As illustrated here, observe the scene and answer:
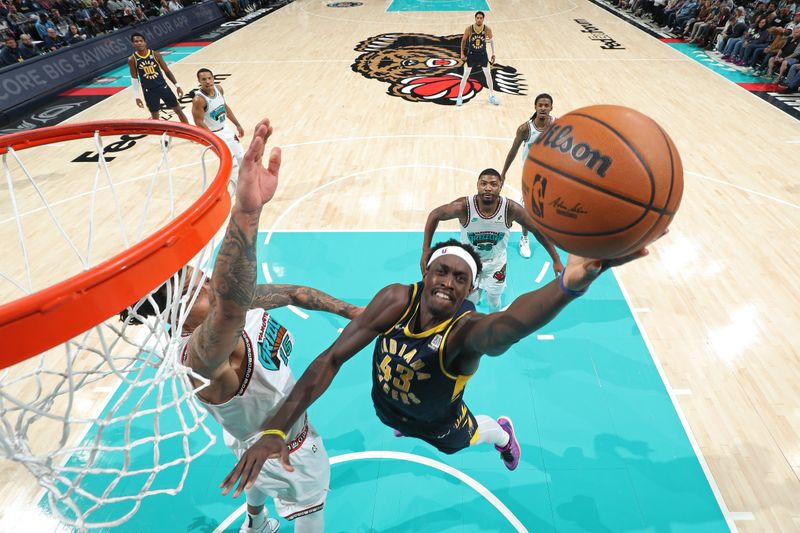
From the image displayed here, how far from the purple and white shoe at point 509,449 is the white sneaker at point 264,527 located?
1574 millimetres

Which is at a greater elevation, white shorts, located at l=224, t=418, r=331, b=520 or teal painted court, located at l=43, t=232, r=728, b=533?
white shorts, located at l=224, t=418, r=331, b=520

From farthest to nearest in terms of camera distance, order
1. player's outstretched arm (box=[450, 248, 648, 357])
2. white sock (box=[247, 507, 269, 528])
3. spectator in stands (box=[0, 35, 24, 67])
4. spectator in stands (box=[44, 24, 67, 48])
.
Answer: spectator in stands (box=[44, 24, 67, 48]) < spectator in stands (box=[0, 35, 24, 67]) < white sock (box=[247, 507, 269, 528]) < player's outstretched arm (box=[450, 248, 648, 357])

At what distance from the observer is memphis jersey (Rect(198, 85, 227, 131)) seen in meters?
6.54

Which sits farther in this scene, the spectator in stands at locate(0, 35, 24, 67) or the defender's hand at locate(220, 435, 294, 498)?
the spectator in stands at locate(0, 35, 24, 67)

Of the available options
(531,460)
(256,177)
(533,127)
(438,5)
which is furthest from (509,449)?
(438,5)

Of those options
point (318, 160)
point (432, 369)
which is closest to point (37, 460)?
point (432, 369)

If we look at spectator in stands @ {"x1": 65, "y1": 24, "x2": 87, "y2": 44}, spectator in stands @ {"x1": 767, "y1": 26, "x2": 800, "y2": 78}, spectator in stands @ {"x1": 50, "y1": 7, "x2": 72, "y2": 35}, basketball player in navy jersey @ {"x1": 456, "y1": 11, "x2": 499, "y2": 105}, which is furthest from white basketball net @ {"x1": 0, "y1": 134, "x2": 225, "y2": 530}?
spectator in stands @ {"x1": 767, "y1": 26, "x2": 800, "y2": 78}

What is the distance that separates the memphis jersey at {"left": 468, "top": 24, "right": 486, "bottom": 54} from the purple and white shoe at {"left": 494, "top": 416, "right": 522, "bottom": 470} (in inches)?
327

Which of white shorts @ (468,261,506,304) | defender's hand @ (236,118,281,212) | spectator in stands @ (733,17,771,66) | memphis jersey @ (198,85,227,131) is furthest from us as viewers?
spectator in stands @ (733,17,771,66)

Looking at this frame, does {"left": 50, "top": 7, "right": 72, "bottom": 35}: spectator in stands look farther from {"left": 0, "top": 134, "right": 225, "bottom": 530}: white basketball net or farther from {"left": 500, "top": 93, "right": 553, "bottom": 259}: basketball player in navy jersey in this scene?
{"left": 500, "top": 93, "right": 553, "bottom": 259}: basketball player in navy jersey

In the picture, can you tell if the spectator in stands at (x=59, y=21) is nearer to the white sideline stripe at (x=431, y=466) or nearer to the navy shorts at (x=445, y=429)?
the white sideline stripe at (x=431, y=466)

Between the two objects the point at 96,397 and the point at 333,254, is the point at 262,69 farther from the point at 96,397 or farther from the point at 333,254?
the point at 96,397

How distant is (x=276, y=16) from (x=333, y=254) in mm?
18196

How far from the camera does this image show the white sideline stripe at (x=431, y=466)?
3.17 meters
